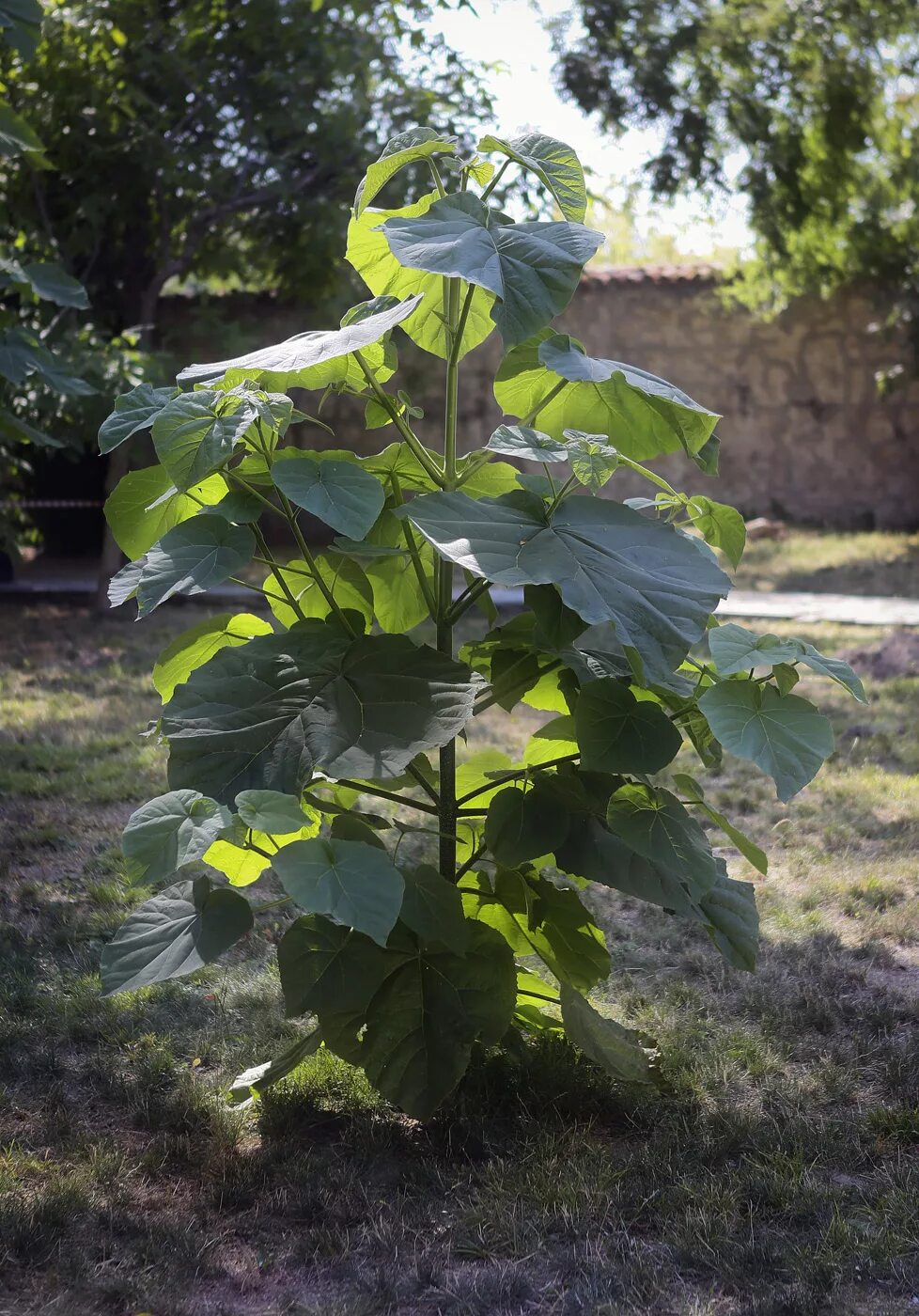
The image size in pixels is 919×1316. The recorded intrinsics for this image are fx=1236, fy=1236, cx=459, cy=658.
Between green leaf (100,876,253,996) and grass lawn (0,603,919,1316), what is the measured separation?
35cm

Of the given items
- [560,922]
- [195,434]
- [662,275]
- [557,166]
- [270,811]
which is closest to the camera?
[270,811]

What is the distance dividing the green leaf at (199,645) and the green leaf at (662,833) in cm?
62

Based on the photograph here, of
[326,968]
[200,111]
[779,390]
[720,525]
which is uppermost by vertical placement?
[200,111]

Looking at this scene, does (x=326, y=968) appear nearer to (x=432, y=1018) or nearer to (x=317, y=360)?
(x=432, y=1018)

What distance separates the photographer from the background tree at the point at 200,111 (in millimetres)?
6797

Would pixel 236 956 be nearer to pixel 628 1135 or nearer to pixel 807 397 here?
pixel 628 1135

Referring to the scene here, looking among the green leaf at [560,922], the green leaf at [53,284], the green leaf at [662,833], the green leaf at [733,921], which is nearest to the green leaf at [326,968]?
the green leaf at [560,922]

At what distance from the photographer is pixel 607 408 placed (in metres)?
1.74

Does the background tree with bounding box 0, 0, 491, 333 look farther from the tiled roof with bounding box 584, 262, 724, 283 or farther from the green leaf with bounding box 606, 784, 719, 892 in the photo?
the green leaf with bounding box 606, 784, 719, 892

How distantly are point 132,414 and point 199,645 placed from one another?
38cm

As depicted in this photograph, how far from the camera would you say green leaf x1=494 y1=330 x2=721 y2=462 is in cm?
164

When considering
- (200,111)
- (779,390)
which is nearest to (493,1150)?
(200,111)

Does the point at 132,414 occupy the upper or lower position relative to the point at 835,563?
upper

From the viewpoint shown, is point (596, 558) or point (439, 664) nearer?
point (596, 558)
